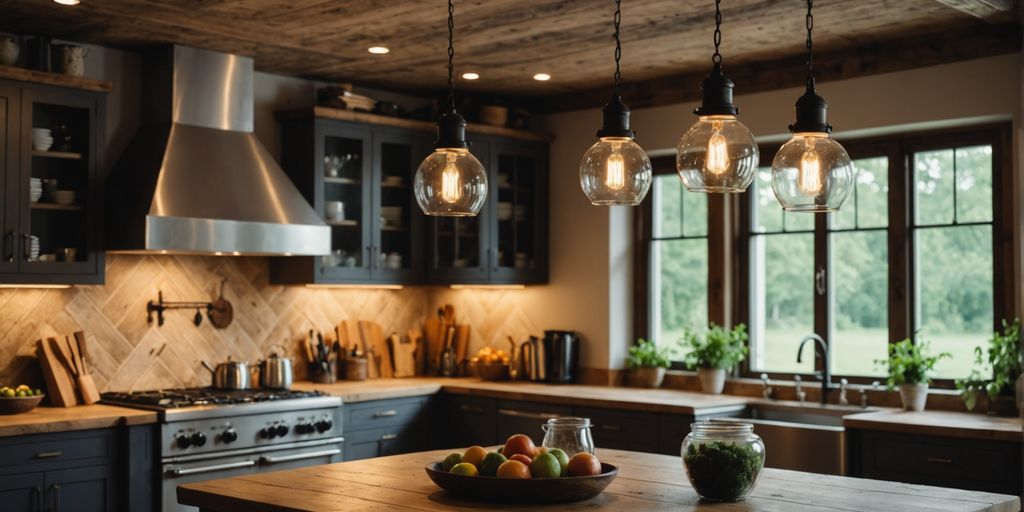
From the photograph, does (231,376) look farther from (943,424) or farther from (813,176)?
(813,176)

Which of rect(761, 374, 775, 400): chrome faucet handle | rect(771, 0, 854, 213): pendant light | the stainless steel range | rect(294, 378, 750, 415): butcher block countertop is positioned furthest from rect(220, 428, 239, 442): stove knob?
rect(771, 0, 854, 213): pendant light

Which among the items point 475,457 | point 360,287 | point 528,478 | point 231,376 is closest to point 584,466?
point 528,478

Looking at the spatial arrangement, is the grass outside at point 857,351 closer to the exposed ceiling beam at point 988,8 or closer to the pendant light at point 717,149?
the exposed ceiling beam at point 988,8

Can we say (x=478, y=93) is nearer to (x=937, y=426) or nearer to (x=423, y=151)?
(x=423, y=151)

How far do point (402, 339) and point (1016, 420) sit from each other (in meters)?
3.59

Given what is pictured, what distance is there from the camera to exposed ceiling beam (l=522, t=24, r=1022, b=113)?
514 cm

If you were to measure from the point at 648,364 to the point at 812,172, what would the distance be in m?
3.65

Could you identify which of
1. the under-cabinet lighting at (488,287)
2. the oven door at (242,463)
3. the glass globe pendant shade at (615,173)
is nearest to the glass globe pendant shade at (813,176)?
the glass globe pendant shade at (615,173)

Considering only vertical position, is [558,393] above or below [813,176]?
below

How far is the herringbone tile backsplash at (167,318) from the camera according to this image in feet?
17.5

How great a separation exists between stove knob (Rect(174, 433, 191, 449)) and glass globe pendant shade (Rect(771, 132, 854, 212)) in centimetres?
316

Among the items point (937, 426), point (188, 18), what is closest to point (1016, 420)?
point (937, 426)

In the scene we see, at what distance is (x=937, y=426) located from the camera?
4.67 meters

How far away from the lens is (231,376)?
19.0 feet
